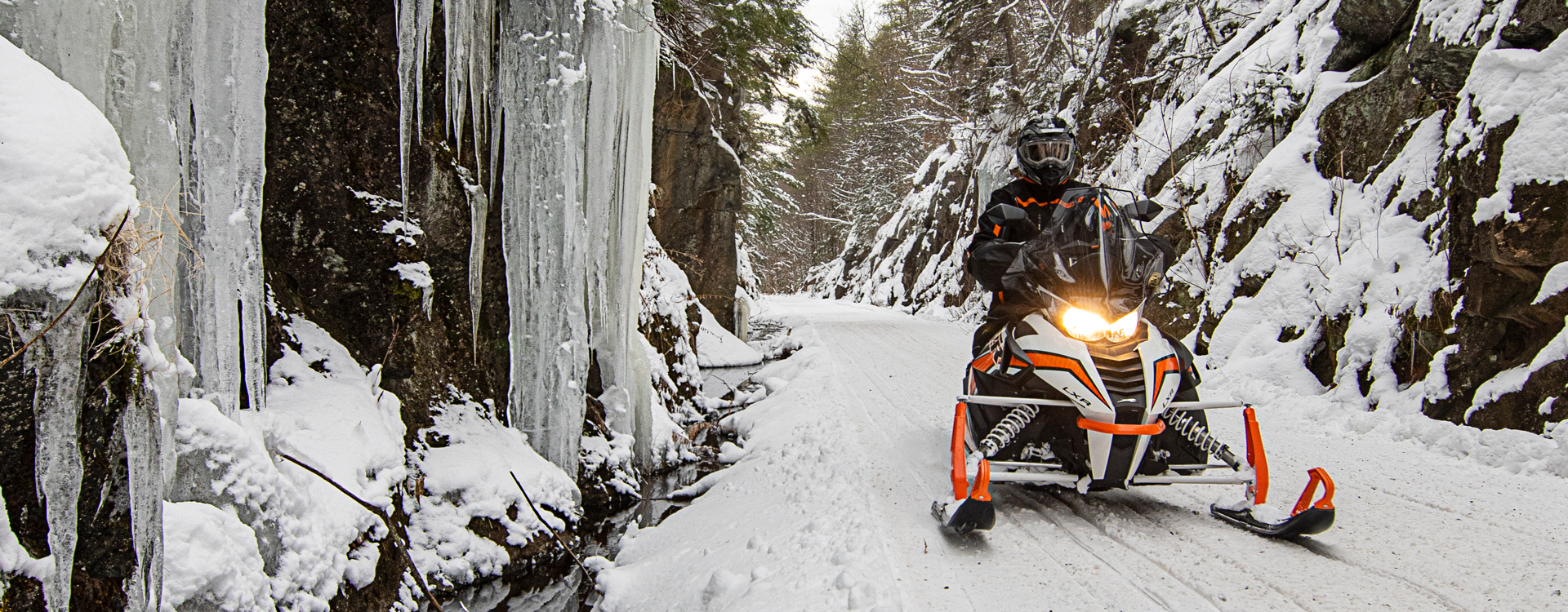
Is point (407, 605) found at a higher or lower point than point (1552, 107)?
lower

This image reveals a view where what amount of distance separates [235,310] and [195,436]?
1.38 feet

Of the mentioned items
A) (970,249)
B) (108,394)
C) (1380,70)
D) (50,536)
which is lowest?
(50,536)

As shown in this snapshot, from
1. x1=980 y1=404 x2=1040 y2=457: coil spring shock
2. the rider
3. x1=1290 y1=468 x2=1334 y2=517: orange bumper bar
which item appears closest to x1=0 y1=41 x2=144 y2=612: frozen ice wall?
x1=980 y1=404 x2=1040 y2=457: coil spring shock

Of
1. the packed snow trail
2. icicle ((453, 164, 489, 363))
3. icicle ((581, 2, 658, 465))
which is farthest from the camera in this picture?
icicle ((581, 2, 658, 465))

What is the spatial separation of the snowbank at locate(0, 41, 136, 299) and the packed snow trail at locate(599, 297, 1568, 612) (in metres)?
2.00

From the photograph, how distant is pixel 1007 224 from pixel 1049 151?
1.40 ft

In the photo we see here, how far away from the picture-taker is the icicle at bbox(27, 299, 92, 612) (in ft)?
4.85

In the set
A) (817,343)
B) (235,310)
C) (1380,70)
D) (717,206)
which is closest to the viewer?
(235,310)

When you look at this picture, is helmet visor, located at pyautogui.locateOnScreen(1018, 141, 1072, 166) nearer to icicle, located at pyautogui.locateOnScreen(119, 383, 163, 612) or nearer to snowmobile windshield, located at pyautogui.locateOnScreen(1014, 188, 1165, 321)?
snowmobile windshield, located at pyautogui.locateOnScreen(1014, 188, 1165, 321)

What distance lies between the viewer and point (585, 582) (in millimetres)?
3635

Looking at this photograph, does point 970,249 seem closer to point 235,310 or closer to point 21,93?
point 235,310

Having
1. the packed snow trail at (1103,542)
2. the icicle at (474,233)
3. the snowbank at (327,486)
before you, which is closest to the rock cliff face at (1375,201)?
the packed snow trail at (1103,542)

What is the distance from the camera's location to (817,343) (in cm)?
1022

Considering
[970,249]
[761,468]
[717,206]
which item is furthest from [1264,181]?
[717,206]
